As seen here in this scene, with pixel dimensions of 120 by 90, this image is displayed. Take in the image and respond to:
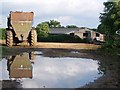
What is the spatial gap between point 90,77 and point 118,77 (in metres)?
1.14

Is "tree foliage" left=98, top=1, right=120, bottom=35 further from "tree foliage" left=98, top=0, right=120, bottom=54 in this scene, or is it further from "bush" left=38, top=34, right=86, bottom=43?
"bush" left=38, top=34, right=86, bottom=43

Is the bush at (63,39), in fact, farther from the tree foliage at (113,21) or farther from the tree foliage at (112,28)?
the tree foliage at (113,21)

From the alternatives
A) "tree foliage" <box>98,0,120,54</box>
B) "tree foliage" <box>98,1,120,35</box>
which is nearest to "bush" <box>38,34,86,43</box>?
"tree foliage" <box>98,0,120,54</box>

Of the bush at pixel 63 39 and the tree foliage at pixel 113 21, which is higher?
the tree foliage at pixel 113 21

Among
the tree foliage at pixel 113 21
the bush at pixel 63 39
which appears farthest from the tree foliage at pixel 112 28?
the bush at pixel 63 39

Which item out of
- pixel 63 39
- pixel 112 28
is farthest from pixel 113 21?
pixel 63 39

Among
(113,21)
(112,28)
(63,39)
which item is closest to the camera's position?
(112,28)

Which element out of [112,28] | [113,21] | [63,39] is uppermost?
[113,21]

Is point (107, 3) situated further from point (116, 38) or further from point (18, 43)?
point (18, 43)

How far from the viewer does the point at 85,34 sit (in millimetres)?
66188

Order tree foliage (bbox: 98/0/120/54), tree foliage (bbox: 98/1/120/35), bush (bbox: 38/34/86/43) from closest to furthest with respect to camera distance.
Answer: tree foliage (bbox: 98/0/120/54) < tree foliage (bbox: 98/1/120/35) < bush (bbox: 38/34/86/43)

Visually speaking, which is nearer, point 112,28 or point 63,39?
point 112,28

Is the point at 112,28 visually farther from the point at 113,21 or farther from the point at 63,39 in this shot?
the point at 63,39

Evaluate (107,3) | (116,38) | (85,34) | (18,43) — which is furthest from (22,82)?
(85,34)
